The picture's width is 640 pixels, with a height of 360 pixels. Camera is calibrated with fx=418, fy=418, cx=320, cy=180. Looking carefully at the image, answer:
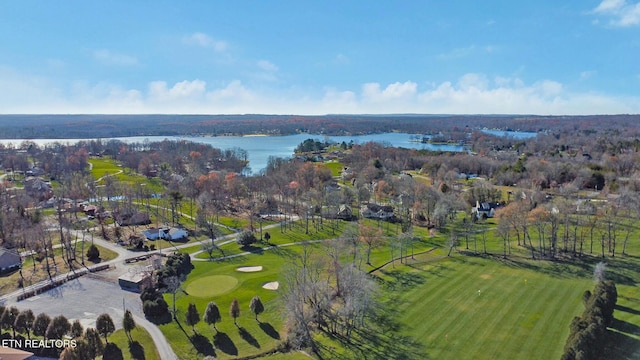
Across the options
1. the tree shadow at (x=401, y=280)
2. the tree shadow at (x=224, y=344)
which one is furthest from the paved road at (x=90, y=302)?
the tree shadow at (x=401, y=280)

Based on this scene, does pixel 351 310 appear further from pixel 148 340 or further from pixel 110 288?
pixel 110 288

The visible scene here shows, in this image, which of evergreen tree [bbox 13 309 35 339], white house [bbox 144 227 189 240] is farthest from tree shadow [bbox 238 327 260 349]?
white house [bbox 144 227 189 240]

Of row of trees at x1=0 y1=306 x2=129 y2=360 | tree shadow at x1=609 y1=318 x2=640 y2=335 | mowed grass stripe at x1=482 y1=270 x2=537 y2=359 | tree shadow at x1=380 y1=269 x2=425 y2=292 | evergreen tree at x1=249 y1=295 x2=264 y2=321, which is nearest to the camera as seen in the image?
row of trees at x1=0 y1=306 x2=129 y2=360

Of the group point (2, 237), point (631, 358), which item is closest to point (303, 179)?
point (2, 237)

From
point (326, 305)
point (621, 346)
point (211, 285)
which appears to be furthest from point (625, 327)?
point (211, 285)

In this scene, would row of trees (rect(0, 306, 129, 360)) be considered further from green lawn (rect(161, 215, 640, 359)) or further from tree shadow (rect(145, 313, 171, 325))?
green lawn (rect(161, 215, 640, 359))

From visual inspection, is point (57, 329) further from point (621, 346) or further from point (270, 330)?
point (621, 346)
